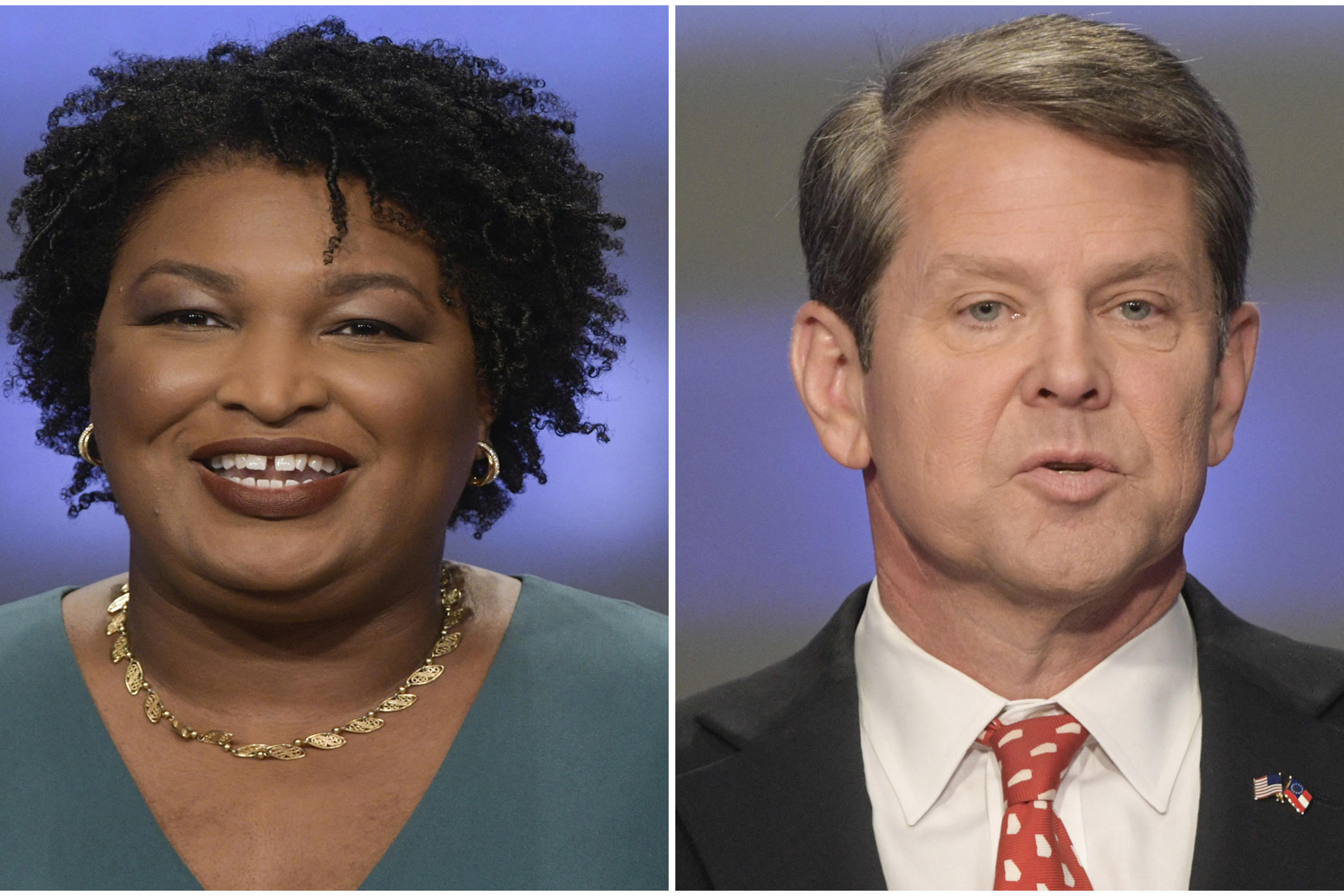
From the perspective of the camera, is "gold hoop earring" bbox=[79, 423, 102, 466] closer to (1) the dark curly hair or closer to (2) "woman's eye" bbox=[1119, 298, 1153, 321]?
(1) the dark curly hair

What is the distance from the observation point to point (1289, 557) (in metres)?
3.24

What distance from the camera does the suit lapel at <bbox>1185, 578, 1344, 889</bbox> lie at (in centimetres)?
275

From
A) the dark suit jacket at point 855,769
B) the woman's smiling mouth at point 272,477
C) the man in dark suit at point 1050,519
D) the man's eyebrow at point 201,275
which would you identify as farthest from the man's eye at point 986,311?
the man's eyebrow at point 201,275

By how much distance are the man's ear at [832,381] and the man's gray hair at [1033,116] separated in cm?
3

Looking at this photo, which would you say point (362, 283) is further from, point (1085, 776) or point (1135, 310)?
point (1085, 776)

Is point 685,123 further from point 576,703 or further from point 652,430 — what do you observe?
point 576,703

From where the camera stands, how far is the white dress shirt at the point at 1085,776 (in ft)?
9.18

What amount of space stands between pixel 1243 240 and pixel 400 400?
1.42 m

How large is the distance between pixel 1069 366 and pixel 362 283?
1159 millimetres

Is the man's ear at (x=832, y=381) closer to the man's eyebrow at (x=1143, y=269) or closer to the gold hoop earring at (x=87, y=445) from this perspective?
the man's eyebrow at (x=1143, y=269)

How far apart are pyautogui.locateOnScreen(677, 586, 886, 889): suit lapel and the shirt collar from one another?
0.08 m

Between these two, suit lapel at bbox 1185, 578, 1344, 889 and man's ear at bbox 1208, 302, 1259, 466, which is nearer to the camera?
suit lapel at bbox 1185, 578, 1344, 889

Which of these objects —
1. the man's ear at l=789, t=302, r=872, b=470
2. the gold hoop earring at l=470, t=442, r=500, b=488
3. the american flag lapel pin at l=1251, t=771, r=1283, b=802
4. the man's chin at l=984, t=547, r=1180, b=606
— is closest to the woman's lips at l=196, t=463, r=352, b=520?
the gold hoop earring at l=470, t=442, r=500, b=488

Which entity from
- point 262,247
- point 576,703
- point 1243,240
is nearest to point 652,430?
point 576,703
